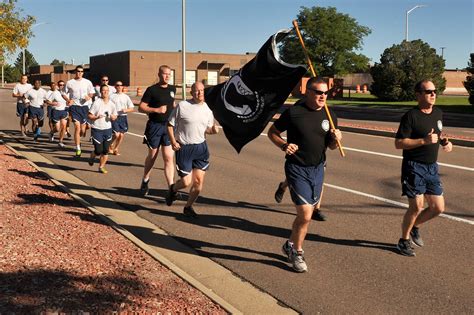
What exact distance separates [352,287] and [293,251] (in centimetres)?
72

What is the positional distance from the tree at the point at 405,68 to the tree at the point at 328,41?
71.7ft

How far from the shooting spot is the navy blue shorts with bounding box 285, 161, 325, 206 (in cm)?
527

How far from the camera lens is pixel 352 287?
502 cm

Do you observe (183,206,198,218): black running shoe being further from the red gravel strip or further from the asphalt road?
the red gravel strip

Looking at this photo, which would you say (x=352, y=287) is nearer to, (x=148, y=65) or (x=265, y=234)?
(x=265, y=234)

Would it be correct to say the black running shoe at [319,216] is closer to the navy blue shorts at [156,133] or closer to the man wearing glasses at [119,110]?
the navy blue shorts at [156,133]

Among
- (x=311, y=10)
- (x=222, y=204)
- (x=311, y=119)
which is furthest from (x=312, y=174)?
(x=311, y=10)

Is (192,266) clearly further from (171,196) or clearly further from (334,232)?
(171,196)

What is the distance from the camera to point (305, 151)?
17.5ft

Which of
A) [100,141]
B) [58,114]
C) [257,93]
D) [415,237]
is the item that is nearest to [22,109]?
[58,114]

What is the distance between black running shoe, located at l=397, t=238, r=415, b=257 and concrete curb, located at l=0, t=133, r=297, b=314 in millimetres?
1898

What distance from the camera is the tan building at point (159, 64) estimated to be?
77.3 m

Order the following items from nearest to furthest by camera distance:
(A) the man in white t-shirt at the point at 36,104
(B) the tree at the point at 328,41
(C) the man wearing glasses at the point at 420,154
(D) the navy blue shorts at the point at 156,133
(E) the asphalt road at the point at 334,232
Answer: (E) the asphalt road at the point at 334,232
(C) the man wearing glasses at the point at 420,154
(D) the navy blue shorts at the point at 156,133
(A) the man in white t-shirt at the point at 36,104
(B) the tree at the point at 328,41

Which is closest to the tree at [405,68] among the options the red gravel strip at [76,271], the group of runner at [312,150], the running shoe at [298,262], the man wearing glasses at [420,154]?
the group of runner at [312,150]
